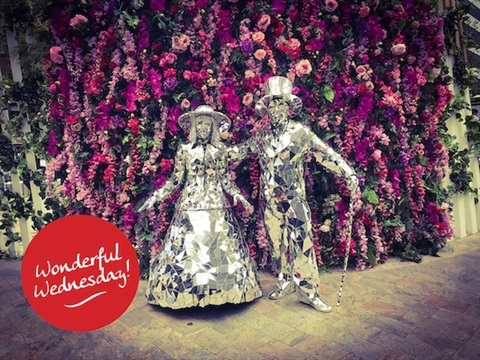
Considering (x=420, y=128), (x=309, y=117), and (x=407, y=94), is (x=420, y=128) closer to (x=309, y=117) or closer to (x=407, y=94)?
(x=407, y=94)

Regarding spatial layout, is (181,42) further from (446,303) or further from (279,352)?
(446,303)

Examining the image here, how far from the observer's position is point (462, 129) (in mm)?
4461

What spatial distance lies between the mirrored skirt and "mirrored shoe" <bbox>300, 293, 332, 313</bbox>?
1.35 feet

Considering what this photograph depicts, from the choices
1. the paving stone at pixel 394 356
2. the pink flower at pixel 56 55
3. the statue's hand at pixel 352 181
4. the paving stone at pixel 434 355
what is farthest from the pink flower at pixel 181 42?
the paving stone at pixel 434 355

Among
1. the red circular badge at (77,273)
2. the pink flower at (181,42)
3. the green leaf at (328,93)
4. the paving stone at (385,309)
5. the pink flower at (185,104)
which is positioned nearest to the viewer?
the red circular badge at (77,273)

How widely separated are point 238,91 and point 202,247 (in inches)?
67.1

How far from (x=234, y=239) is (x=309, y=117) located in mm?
1542

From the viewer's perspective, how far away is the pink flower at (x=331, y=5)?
10.4ft

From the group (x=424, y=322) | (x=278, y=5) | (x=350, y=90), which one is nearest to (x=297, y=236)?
(x=424, y=322)

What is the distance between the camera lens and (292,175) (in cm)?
269

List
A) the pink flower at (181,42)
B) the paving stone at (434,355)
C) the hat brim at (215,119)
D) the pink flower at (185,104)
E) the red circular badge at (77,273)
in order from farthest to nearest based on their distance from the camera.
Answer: the pink flower at (185,104)
the pink flower at (181,42)
the hat brim at (215,119)
the red circular badge at (77,273)
the paving stone at (434,355)

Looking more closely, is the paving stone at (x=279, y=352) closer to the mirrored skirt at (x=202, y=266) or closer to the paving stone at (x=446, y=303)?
the mirrored skirt at (x=202, y=266)

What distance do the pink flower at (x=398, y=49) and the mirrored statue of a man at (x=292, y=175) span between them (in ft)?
5.07

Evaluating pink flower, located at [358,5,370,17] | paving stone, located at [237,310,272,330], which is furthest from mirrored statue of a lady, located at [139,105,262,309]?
pink flower, located at [358,5,370,17]
